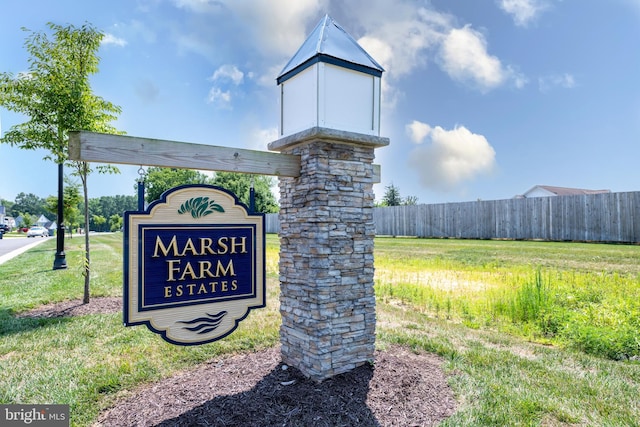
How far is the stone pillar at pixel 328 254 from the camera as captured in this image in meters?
3.50

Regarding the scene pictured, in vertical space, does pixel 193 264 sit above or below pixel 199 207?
below

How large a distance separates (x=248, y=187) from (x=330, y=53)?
2942cm

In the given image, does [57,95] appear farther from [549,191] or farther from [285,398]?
[549,191]

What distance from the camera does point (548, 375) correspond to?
12.5 ft

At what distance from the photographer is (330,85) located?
360 centimetres

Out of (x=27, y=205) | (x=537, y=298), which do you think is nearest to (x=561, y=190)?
(x=537, y=298)

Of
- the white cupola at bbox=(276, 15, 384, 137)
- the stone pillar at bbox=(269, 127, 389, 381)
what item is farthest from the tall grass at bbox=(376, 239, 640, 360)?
the white cupola at bbox=(276, 15, 384, 137)

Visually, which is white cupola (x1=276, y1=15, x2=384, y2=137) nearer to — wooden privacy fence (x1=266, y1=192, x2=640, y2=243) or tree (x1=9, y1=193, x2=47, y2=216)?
wooden privacy fence (x1=266, y1=192, x2=640, y2=243)

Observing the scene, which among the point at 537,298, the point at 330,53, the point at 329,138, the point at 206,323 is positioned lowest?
the point at 537,298

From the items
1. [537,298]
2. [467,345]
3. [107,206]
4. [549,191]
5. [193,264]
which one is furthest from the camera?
[107,206]

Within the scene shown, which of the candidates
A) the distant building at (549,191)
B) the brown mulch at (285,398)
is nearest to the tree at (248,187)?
the distant building at (549,191)

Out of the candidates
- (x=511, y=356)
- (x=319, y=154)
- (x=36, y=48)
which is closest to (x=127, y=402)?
(x=319, y=154)

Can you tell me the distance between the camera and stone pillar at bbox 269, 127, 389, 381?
11.5ft

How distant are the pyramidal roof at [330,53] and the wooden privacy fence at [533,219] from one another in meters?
17.4
